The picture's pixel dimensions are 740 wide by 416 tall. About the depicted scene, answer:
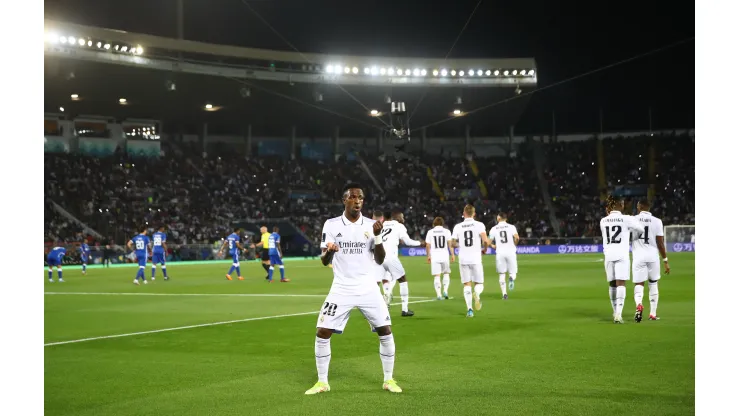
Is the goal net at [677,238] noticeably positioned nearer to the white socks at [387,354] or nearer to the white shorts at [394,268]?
the white shorts at [394,268]

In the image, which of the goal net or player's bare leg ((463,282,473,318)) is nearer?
player's bare leg ((463,282,473,318))

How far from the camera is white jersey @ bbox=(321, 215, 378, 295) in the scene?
8570mm

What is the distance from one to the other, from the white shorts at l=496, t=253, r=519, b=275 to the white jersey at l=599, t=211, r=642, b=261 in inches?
287

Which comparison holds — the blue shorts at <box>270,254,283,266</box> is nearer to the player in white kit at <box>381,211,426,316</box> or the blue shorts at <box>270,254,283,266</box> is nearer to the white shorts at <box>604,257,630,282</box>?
the player in white kit at <box>381,211,426,316</box>

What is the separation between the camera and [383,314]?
335 inches

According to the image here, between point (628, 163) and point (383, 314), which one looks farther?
point (628, 163)

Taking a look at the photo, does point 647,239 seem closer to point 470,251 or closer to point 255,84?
point 470,251

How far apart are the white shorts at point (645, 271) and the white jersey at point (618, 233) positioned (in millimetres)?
748

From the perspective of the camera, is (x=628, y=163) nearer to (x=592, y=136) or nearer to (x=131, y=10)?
(x=592, y=136)

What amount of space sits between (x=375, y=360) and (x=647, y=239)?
7.20m

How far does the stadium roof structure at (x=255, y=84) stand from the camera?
44062 millimetres

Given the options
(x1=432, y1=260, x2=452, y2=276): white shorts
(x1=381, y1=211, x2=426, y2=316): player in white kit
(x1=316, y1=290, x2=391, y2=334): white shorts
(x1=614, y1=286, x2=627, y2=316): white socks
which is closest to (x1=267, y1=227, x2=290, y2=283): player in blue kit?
(x1=432, y1=260, x2=452, y2=276): white shorts
